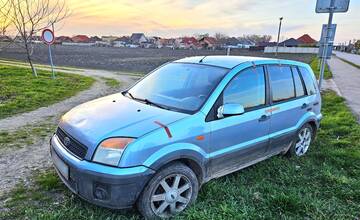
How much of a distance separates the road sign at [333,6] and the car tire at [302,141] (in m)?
3.73

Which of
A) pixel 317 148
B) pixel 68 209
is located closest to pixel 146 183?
pixel 68 209

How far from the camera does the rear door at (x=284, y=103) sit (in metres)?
4.20

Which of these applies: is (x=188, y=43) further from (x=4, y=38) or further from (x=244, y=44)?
(x=4, y=38)

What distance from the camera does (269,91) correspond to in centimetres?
411

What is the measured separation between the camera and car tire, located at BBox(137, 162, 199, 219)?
115 inches

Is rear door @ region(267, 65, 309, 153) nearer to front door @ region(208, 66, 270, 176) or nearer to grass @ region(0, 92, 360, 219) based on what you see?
front door @ region(208, 66, 270, 176)

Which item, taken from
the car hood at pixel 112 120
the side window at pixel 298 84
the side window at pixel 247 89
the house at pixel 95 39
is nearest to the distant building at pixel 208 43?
the house at pixel 95 39

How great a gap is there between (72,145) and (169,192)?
1.14 meters

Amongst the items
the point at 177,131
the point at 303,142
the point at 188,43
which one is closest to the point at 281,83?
the point at 303,142

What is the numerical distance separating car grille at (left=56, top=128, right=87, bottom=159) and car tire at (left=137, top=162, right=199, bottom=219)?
728mm

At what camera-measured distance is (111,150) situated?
9.24 feet

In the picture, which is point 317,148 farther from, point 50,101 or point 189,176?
point 50,101

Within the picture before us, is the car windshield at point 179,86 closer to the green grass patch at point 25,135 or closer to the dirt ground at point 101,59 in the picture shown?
the green grass patch at point 25,135

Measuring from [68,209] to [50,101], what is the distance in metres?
6.25
